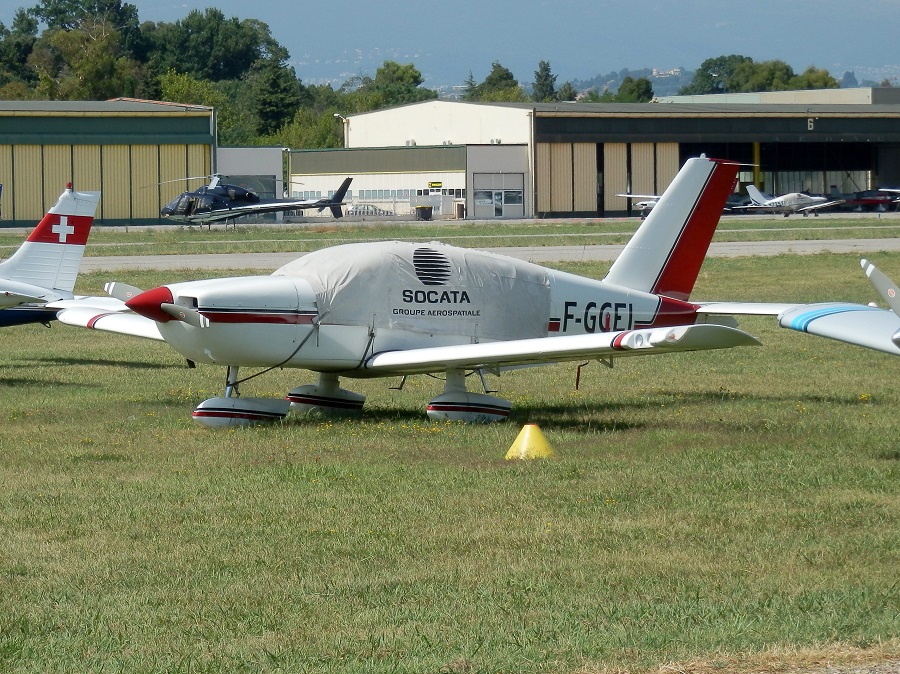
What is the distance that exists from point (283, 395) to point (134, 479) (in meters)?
4.93

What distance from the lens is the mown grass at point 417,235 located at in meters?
45.6

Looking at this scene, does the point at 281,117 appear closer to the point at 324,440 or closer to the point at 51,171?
the point at 51,171

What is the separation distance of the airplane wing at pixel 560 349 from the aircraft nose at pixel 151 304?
2.11 m

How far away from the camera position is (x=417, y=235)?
2035 inches

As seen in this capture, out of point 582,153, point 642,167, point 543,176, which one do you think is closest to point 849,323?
point 543,176

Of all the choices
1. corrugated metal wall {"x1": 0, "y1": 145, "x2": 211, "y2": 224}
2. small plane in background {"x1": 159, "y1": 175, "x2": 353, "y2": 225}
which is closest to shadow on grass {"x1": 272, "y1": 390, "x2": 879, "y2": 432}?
small plane in background {"x1": 159, "y1": 175, "x2": 353, "y2": 225}

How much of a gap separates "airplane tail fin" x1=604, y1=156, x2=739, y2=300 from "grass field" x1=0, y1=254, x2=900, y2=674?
54.6 inches

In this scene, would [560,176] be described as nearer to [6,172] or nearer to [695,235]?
[6,172]

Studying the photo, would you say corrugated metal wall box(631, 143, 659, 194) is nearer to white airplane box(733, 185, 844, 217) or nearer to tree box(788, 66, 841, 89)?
white airplane box(733, 185, 844, 217)

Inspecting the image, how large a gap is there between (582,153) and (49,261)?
6292 cm

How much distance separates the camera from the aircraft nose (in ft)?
39.2

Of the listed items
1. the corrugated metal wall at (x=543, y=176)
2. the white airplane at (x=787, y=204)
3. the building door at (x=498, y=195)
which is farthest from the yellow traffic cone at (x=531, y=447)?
the building door at (x=498, y=195)

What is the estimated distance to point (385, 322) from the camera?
1295cm

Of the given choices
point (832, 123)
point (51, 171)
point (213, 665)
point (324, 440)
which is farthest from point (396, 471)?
point (832, 123)
